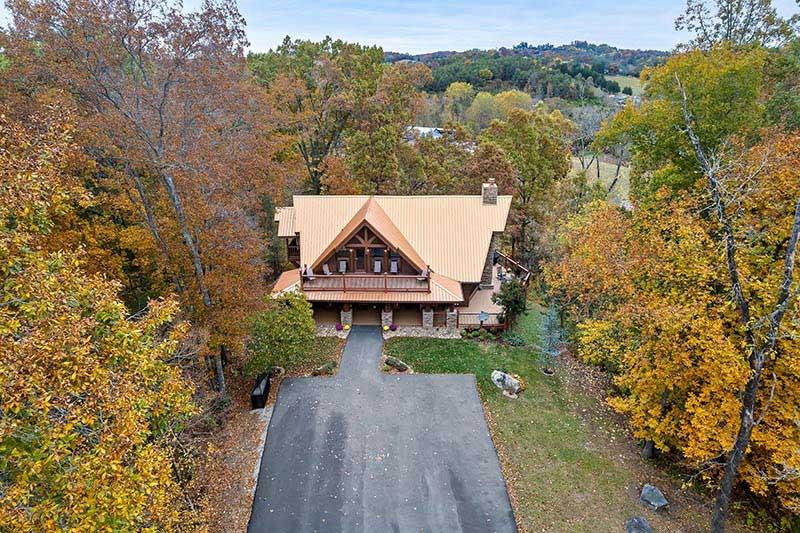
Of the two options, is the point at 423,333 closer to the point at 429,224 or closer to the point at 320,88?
the point at 429,224

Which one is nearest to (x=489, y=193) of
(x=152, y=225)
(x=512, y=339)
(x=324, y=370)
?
(x=512, y=339)

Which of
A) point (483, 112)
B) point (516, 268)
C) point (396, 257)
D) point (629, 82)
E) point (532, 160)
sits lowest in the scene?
point (516, 268)

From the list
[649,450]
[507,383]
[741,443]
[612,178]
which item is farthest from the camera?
[612,178]

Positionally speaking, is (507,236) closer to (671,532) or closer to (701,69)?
(701,69)

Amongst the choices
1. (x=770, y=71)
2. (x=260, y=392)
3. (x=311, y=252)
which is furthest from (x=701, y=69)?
(x=260, y=392)

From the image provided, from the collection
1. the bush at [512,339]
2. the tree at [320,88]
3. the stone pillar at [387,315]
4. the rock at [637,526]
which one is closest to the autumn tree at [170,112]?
the stone pillar at [387,315]

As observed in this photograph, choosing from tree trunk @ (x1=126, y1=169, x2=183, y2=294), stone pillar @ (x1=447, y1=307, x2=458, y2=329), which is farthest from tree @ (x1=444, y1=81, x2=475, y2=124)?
tree trunk @ (x1=126, y1=169, x2=183, y2=294)

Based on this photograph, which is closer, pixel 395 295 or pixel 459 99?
pixel 395 295

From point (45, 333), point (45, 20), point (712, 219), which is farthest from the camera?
point (712, 219)
